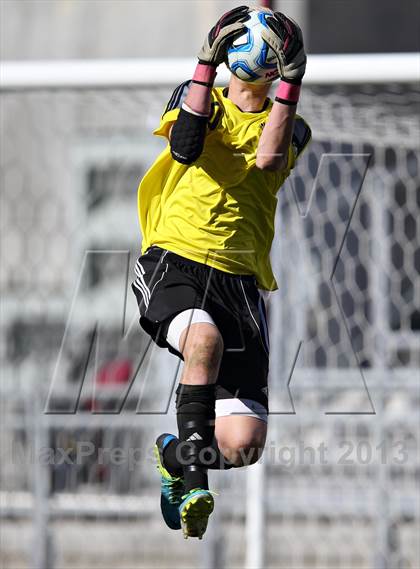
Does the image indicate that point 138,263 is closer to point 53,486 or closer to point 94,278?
point 53,486

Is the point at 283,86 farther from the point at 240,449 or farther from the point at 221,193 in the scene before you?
the point at 240,449

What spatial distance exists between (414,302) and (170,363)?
1653 millimetres

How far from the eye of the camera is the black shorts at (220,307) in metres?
3.48

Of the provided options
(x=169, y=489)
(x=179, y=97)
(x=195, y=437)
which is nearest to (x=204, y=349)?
(x=195, y=437)

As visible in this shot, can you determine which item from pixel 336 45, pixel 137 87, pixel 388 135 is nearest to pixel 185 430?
pixel 137 87

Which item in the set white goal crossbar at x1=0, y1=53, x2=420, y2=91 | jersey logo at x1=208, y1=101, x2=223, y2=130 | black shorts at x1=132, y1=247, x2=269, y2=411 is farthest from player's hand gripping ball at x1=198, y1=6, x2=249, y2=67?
white goal crossbar at x1=0, y1=53, x2=420, y2=91

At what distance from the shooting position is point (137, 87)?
5102 millimetres

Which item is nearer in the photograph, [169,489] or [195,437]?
[195,437]

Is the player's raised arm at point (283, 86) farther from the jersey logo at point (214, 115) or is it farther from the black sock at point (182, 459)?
the black sock at point (182, 459)

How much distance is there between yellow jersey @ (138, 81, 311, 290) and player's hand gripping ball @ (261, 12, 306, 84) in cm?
29

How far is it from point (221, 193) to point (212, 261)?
0.65ft

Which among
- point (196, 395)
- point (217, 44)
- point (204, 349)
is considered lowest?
point (196, 395)

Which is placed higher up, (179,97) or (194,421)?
(179,97)

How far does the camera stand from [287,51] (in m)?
3.15
